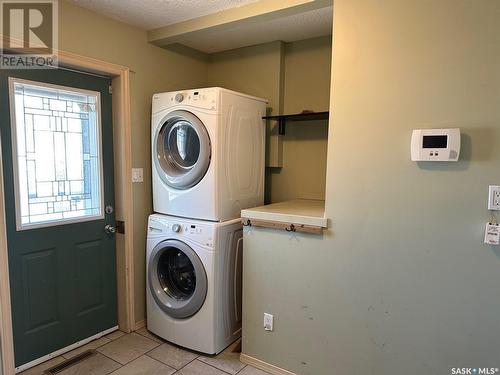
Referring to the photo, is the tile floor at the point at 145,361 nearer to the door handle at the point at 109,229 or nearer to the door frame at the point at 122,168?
the door frame at the point at 122,168

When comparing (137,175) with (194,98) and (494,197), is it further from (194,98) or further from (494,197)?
(494,197)

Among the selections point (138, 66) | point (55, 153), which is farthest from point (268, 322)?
point (138, 66)

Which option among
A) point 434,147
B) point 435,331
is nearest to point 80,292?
point 435,331

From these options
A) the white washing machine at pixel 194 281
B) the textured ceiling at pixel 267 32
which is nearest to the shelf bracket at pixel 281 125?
the textured ceiling at pixel 267 32

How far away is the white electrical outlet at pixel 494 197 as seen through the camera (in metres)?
1.41

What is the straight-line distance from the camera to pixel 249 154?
2404 mm

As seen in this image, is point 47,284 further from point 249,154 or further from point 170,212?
point 249,154

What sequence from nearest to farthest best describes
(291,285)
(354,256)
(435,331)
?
(435,331), (354,256), (291,285)

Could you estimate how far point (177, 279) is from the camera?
2479 millimetres

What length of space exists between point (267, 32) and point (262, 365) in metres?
2.38

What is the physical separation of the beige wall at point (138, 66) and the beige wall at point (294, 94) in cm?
64

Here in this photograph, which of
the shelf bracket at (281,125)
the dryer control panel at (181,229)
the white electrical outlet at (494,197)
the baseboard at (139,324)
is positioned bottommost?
the baseboard at (139,324)

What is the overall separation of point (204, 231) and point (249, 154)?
2.23 ft

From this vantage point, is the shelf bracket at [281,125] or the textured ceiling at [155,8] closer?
the textured ceiling at [155,8]
